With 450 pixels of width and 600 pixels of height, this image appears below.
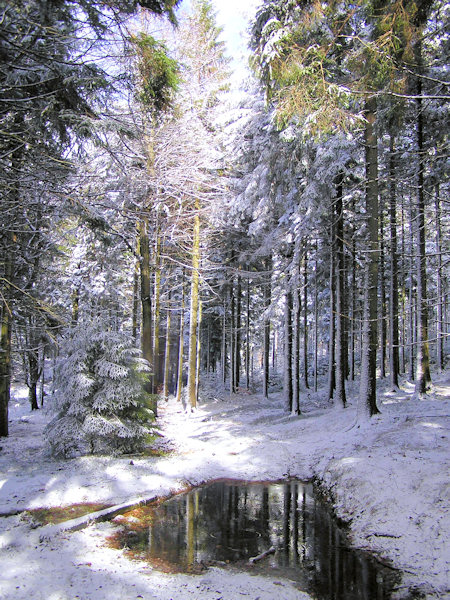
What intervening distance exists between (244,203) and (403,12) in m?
11.5

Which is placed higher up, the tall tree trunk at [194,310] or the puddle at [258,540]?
the tall tree trunk at [194,310]

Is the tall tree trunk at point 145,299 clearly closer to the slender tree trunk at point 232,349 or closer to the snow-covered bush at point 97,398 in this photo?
the snow-covered bush at point 97,398

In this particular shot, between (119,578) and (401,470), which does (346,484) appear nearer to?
(401,470)

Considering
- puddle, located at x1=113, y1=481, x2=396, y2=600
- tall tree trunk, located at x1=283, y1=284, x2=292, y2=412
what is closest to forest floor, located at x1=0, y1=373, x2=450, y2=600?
puddle, located at x1=113, y1=481, x2=396, y2=600

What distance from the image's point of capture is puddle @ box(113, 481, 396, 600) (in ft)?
16.5

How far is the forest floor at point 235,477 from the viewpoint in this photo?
4.44 m

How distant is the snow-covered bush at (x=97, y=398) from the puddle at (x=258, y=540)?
2.50 meters

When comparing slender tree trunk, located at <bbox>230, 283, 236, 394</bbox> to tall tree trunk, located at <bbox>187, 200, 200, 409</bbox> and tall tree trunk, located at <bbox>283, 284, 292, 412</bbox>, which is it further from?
tall tree trunk, located at <bbox>283, 284, 292, 412</bbox>

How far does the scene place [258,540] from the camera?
623cm

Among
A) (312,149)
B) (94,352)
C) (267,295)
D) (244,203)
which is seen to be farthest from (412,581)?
(267,295)

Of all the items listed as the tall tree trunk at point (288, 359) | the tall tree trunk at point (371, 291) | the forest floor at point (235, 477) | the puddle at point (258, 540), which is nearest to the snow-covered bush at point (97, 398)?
the forest floor at point (235, 477)

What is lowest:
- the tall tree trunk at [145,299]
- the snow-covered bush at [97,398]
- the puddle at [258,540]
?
the puddle at [258,540]

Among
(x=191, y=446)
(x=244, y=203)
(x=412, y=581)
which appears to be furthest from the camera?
(x=244, y=203)

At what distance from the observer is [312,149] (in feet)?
47.6
